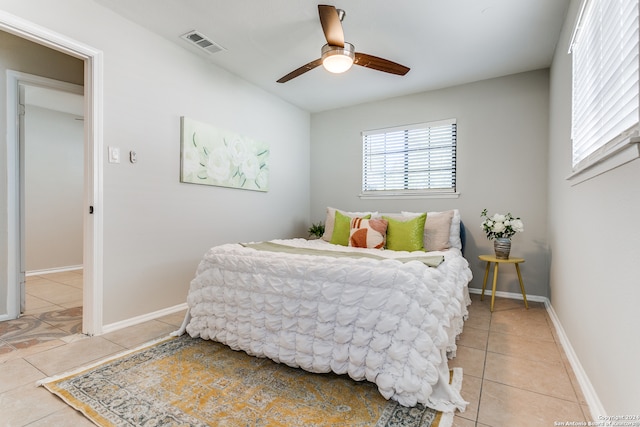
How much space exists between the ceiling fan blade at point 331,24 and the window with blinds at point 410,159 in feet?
6.42

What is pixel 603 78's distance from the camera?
1372 millimetres

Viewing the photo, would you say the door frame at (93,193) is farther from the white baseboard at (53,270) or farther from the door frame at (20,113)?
the white baseboard at (53,270)

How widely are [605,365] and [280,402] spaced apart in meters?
1.41

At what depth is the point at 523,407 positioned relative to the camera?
4.77 ft

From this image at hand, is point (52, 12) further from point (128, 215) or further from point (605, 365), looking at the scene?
point (605, 365)

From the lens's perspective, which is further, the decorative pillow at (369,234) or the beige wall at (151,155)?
the decorative pillow at (369,234)

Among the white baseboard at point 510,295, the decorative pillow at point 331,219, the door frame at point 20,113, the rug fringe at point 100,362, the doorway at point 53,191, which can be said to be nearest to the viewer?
the rug fringe at point 100,362

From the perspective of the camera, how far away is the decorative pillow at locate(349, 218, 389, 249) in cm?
302

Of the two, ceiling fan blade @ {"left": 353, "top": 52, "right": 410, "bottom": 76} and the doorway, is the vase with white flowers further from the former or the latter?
the doorway

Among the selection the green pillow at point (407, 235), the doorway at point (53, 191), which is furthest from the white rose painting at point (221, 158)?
the doorway at point (53, 191)

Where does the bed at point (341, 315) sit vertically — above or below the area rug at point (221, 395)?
above

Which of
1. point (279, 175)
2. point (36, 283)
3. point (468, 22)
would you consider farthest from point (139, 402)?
point (36, 283)

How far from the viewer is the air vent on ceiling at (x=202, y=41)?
264 cm

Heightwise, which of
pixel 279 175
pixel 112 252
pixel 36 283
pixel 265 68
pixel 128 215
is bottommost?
pixel 36 283
